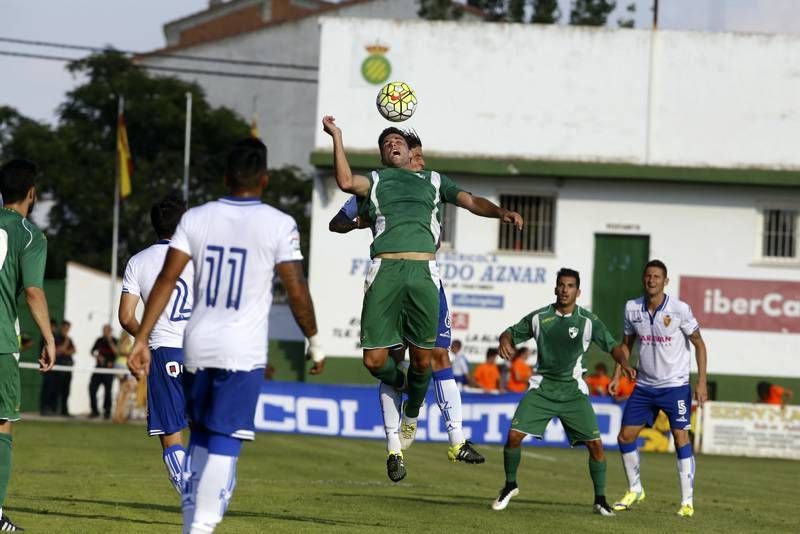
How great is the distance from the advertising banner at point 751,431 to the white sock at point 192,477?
2275cm

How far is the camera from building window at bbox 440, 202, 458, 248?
1428 inches

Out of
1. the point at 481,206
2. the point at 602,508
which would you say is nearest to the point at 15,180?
the point at 481,206

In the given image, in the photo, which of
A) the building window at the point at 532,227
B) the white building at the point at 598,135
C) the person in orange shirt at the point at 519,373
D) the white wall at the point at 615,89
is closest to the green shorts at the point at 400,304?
the person in orange shirt at the point at 519,373

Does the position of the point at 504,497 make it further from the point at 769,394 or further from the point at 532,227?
the point at 532,227

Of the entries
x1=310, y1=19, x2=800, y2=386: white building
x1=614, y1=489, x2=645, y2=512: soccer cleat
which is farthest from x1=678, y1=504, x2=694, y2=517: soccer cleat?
x1=310, y1=19, x2=800, y2=386: white building

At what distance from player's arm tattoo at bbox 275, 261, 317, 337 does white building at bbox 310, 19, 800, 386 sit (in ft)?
90.3

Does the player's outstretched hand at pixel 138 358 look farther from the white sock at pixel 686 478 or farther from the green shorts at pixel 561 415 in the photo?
the white sock at pixel 686 478

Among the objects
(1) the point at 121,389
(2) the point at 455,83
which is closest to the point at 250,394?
(1) the point at 121,389

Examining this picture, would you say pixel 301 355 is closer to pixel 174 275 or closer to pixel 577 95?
pixel 577 95

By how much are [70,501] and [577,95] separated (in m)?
24.7

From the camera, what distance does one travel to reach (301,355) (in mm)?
38875

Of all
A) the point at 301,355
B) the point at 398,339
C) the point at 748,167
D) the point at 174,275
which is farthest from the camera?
the point at 301,355

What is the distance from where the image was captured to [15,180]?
407 inches

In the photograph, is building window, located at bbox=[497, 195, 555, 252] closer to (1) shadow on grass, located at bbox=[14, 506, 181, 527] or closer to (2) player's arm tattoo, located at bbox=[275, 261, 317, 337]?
(1) shadow on grass, located at bbox=[14, 506, 181, 527]
